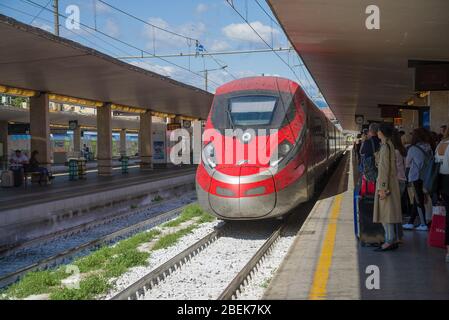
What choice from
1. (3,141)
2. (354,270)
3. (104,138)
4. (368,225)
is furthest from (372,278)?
(3,141)

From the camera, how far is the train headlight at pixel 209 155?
9.40 m

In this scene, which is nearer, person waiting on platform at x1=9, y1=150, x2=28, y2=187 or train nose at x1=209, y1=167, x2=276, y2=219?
train nose at x1=209, y1=167, x2=276, y2=219

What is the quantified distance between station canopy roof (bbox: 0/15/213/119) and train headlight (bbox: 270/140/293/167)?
5.66 meters

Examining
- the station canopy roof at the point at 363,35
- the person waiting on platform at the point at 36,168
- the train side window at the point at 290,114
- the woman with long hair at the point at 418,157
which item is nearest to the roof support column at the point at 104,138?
the person waiting on platform at the point at 36,168

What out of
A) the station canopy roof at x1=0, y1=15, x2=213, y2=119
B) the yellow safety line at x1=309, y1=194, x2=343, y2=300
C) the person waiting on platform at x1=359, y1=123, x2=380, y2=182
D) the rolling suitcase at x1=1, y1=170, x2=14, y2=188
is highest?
the station canopy roof at x1=0, y1=15, x2=213, y2=119

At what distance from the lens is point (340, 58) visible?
518 inches

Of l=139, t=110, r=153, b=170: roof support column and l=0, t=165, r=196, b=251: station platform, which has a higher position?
l=139, t=110, r=153, b=170: roof support column

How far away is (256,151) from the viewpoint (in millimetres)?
9305

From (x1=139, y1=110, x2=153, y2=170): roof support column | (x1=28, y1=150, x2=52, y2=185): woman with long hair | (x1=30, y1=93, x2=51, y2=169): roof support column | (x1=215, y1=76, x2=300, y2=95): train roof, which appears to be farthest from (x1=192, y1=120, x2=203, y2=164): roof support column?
(x1=215, y1=76, x2=300, y2=95): train roof

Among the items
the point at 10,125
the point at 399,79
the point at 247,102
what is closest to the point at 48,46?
the point at 247,102

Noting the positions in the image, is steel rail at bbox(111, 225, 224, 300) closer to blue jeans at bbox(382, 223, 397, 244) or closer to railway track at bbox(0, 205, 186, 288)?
railway track at bbox(0, 205, 186, 288)

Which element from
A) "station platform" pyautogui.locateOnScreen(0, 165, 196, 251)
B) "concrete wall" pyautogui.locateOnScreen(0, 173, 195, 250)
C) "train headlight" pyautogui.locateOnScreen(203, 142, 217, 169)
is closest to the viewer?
"train headlight" pyautogui.locateOnScreen(203, 142, 217, 169)

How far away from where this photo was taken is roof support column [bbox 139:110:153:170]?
3088cm

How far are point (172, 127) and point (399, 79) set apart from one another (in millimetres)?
17726
